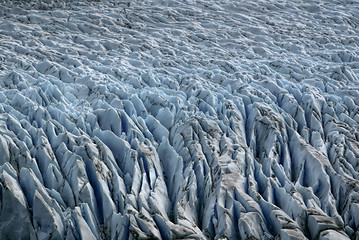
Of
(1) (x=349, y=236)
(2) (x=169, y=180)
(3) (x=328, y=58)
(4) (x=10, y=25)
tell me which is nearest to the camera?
(1) (x=349, y=236)

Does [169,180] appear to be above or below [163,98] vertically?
below

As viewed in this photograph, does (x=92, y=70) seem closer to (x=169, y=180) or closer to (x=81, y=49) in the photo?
(x=81, y=49)

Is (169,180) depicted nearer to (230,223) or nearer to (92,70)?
(230,223)

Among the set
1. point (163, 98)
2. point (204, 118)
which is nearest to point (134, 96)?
point (163, 98)

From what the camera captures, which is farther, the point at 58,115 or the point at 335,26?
the point at 335,26

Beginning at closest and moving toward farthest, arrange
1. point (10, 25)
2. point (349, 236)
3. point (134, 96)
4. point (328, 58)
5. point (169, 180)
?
1. point (349, 236)
2. point (169, 180)
3. point (134, 96)
4. point (328, 58)
5. point (10, 25)

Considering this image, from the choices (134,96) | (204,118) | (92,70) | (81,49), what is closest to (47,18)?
(81,49)
